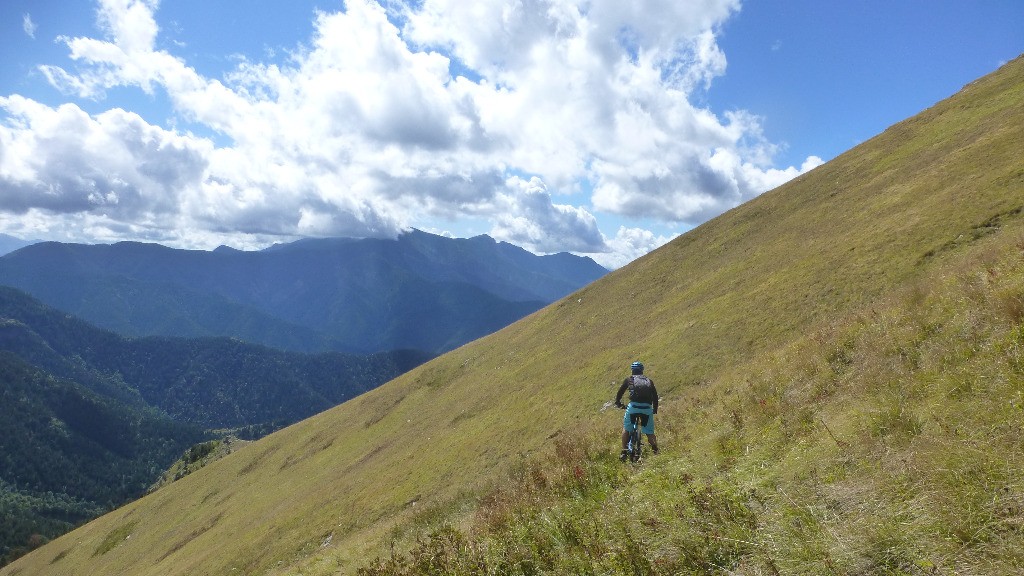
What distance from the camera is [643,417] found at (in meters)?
14.1

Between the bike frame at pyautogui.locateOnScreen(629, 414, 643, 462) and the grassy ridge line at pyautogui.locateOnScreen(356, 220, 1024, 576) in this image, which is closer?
the grassy ridge line at pyautogui.locateOnScreen(356, 220, 1024, 576)

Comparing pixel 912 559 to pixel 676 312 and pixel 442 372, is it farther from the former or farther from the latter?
pixel 442 372

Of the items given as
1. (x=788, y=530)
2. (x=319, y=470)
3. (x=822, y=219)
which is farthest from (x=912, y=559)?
(x=319, y=470)

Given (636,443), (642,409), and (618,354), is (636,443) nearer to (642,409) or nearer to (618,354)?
(642,409)

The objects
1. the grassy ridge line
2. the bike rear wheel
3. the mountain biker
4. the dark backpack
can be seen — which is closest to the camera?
the grassy ridge line

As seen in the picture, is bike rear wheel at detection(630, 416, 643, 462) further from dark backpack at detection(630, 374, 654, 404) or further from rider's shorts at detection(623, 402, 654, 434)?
dark backpack at detection(630, 374, 654, 404)

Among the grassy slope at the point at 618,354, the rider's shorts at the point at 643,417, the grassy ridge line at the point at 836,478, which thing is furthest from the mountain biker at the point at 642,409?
the grassy slope at the point at 618,354

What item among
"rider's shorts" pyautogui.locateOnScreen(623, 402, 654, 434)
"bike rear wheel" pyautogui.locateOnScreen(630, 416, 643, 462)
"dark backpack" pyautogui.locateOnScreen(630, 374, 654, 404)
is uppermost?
"dark backpack" pyautogui.locateOnScreen(630, 374, 654, 404)

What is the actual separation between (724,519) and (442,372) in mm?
55936

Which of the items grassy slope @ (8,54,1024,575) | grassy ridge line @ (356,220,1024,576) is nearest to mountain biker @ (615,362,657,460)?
grassy ridge line @ (356,220,1024,576)

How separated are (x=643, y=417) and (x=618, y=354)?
24.3 metres

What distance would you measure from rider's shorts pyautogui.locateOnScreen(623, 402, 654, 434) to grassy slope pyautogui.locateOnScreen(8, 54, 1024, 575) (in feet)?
2.94

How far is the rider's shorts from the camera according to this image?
45.4 feet

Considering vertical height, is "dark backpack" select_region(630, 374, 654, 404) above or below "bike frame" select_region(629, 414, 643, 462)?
above
